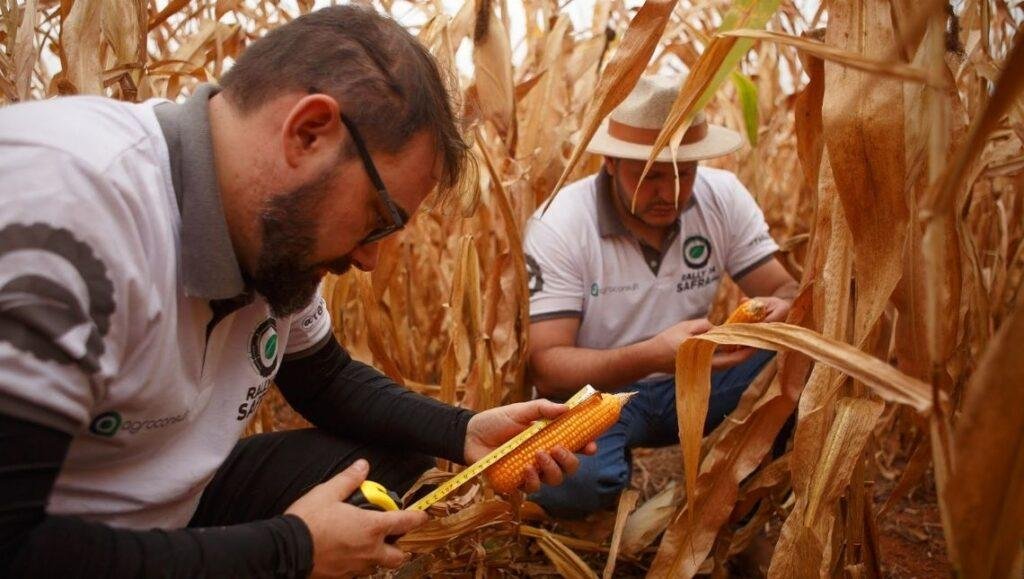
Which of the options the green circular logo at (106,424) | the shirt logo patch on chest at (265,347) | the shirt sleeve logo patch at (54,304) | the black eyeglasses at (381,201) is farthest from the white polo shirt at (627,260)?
the shirt sleeve logo patch at (54,304)

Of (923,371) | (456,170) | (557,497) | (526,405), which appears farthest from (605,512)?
(456,170)

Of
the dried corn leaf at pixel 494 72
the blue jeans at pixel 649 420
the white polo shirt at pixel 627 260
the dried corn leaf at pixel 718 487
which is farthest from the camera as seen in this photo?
the white polo shirt at pixel 627 260

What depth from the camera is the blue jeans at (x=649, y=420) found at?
6.49ft

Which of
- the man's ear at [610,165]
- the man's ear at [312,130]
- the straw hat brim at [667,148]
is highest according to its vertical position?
the man's ear at [312,130]

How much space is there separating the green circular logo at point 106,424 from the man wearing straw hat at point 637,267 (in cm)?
113

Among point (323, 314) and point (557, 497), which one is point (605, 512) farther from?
point (323, 314)

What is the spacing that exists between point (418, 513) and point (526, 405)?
0.31 metres

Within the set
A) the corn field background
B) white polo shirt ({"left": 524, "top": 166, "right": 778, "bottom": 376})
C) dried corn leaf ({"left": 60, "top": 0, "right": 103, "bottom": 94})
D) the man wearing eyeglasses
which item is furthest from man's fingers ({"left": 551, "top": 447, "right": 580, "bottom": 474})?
dried corn leaf ({"left": 60, "top": 0, "right": 103, "bottom": 94})

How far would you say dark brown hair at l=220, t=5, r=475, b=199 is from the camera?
1.10 metres

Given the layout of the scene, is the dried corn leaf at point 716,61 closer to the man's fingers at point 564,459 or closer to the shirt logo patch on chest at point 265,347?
the man's fingers at point 564,459

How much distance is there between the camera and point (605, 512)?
2023 mm

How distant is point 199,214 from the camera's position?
3.49 feet

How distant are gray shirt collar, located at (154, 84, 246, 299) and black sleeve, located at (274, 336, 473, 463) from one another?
52 centimetres

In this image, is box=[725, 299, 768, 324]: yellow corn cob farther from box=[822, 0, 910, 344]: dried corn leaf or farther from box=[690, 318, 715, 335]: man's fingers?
box=[822, 0, 910, 344]: dried corn leaf
